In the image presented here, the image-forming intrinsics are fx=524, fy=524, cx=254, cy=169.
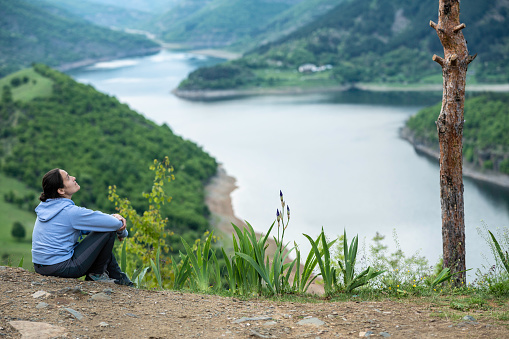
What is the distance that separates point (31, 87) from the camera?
44.7 metres

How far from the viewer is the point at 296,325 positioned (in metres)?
3.52

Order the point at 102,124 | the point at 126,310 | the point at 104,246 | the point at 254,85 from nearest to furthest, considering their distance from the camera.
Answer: the point at 126,310, the point at 104,246, the point at 102,124, the point at 254,85

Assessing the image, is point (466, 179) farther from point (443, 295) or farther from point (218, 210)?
point (443, 295)

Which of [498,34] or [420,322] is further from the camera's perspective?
[498,34]

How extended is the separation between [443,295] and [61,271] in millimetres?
3068

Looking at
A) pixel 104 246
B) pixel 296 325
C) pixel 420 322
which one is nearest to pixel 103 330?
pixel 104 246

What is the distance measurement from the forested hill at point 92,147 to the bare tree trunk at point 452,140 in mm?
20505

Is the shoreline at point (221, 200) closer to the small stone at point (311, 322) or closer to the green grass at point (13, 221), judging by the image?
the green grass at point (13, 221)

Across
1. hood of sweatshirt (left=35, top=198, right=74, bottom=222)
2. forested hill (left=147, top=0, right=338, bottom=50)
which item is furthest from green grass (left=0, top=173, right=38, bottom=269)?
forested hill (left=147, top=0, right=338, bottom=50)

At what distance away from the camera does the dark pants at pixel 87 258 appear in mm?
3961

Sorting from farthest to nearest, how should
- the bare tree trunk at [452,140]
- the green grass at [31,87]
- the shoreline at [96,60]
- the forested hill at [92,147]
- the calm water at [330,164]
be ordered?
the shoreline at [96,60]
the green grass at [31,87]
the forested hill at [92,147]
the calm water at [330,164]
the bare tree trunk at [452,140]

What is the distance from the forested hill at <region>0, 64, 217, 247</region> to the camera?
29.5 m

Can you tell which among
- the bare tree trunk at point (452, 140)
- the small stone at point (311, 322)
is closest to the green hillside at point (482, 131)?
the bare tree trunk at point (452, 140)

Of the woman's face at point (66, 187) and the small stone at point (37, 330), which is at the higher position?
the woman's face at point (66, 187)
